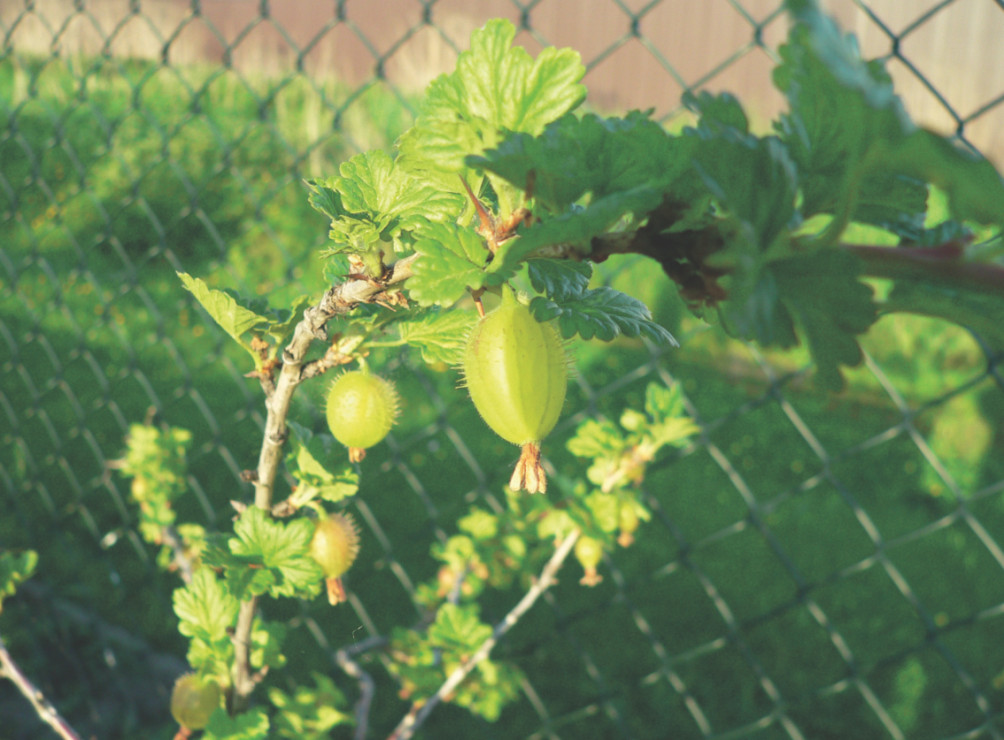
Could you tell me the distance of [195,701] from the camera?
1.71 feet

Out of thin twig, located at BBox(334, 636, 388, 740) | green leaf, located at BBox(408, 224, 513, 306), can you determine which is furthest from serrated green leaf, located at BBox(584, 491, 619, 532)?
green leaf, located at BBox(408, 224, 513, 306)

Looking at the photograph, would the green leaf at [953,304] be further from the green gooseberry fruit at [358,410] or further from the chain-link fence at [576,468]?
the chain-link fence at [576,468]

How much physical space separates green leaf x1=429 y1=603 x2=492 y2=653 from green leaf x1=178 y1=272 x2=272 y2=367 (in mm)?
450

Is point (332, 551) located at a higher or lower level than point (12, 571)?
lower

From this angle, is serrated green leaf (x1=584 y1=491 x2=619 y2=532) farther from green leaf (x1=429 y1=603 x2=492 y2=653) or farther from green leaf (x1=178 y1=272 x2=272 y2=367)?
green leaf (x1=178 y1=272 x2=272 y2=367)

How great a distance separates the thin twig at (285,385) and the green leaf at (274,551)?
0.4 inches

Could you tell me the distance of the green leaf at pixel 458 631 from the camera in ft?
2.43

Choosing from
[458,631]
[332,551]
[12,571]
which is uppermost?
[12,571]

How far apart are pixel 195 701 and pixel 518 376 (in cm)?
38

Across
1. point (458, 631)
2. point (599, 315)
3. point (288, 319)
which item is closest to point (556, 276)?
point (599, 315)

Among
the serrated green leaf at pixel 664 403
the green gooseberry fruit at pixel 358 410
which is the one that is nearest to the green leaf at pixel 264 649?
the green gooseberry fruit at pixel 358 410

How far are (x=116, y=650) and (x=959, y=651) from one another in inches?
53.3

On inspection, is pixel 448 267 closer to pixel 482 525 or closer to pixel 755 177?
pixel 755 177

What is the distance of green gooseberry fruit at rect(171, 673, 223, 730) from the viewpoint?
0.52m
